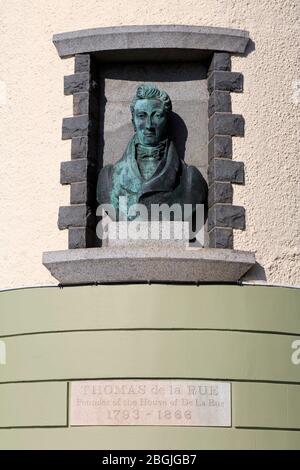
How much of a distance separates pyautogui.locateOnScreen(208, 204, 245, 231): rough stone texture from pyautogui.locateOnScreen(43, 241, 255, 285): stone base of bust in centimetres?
36

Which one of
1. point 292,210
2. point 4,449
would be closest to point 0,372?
point 4,449

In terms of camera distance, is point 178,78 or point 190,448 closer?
point 190,448

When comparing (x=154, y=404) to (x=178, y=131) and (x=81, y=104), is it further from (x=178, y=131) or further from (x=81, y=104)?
(x=81, y=104)

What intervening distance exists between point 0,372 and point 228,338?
2.16 meters

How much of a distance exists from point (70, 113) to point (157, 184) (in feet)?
3.78

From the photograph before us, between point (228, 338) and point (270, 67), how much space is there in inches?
109

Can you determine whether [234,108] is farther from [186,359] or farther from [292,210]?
[186,359]

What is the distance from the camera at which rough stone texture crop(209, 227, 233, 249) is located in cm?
1073

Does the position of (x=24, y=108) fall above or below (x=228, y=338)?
above

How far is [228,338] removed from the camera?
1041 cm

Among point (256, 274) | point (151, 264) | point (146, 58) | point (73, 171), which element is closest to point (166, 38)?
point (146, 58)

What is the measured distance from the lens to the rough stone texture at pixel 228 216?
10.8 m

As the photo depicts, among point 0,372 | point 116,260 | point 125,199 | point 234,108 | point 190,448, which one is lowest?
point 190,448

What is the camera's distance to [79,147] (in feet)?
36.6
